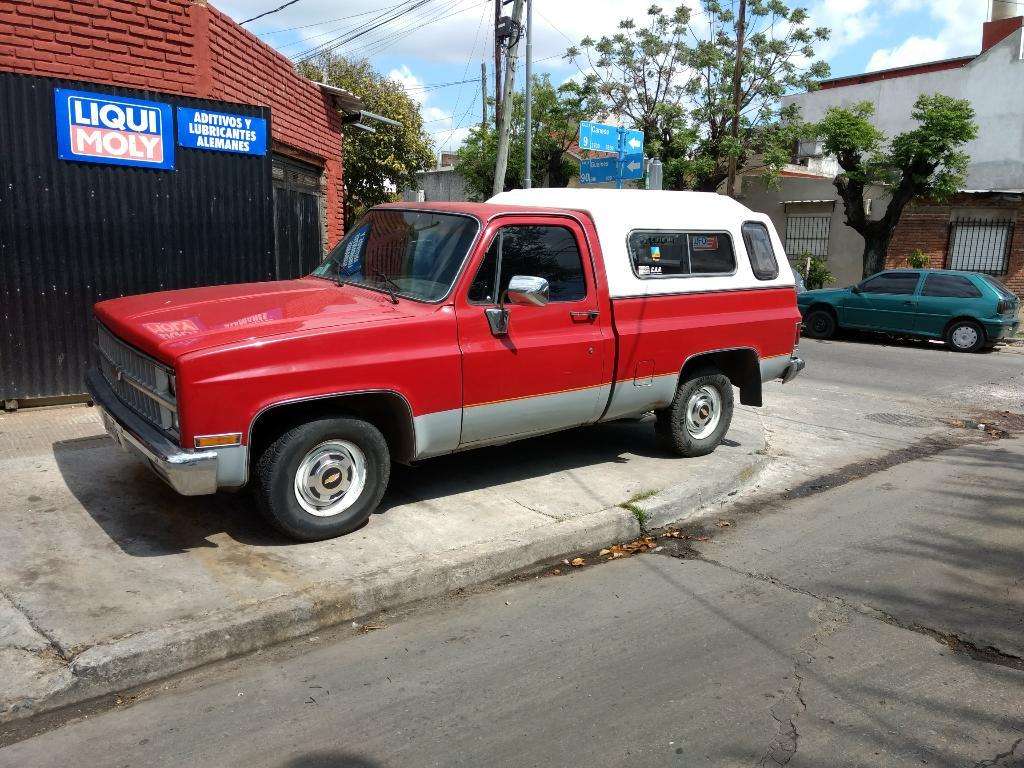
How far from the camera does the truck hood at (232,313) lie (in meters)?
4.37

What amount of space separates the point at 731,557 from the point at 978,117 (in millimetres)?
25192

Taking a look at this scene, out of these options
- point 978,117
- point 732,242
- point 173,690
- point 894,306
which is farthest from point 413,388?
point 978,117

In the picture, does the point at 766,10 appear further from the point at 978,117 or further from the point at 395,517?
the point at 395,517

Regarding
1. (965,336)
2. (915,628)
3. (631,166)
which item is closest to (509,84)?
(631,166)

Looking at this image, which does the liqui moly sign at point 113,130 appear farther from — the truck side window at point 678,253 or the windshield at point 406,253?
the truck side window at point 678,253

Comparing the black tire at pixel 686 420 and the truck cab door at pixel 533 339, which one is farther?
the black tire at pixel 686 420

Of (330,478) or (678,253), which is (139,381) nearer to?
(330,478)

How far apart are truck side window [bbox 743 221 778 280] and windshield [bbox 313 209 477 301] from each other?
9.19 feet

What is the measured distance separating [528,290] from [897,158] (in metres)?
19.0

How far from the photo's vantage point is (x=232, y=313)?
475 centimetres

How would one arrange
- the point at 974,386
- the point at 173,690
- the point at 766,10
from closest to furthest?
the point at 173,690 → the point at 974,386 → the point at 766,10

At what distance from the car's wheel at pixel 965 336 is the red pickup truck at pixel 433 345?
10.2 meters

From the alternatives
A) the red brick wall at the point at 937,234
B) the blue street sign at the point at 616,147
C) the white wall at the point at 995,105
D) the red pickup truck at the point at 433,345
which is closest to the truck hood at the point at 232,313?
the red pickup truck at the point at 433,345

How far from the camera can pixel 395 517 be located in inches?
211
